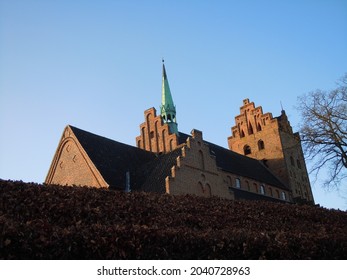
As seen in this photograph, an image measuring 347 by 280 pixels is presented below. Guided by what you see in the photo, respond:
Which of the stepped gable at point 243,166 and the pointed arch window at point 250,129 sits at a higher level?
the pointed arch window at point 250,129

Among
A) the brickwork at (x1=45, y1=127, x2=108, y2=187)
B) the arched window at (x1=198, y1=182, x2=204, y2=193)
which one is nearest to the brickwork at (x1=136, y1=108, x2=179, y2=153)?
the arched window at (x1=198, y1=182, x2=204, y2=193)

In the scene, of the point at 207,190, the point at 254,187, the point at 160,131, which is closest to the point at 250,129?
the point at 254,187

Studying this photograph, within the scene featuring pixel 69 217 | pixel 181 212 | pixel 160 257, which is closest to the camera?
pixel 160 257

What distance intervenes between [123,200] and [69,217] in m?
2.99

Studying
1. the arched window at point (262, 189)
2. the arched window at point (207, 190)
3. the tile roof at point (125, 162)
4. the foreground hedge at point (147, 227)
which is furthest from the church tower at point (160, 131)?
the foreground hedge at point (147, 227)

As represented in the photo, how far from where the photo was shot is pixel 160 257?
9.15 meters

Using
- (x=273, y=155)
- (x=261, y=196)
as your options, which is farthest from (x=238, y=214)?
(x=273, y=155)

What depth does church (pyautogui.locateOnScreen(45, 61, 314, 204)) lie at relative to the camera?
28925 millimetres

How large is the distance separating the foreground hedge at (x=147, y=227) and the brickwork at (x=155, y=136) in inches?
818

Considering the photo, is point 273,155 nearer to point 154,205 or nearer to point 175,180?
point 175,180

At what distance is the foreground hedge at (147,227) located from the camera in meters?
8.62

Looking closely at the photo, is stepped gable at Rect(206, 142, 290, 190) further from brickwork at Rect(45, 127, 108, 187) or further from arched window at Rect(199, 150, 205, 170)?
brickwork at Rect(45, 127, 108, 187)

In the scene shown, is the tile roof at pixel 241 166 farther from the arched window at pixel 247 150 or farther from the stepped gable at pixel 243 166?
the arched window at pixel 247 150

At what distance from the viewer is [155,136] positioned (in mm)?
40688
